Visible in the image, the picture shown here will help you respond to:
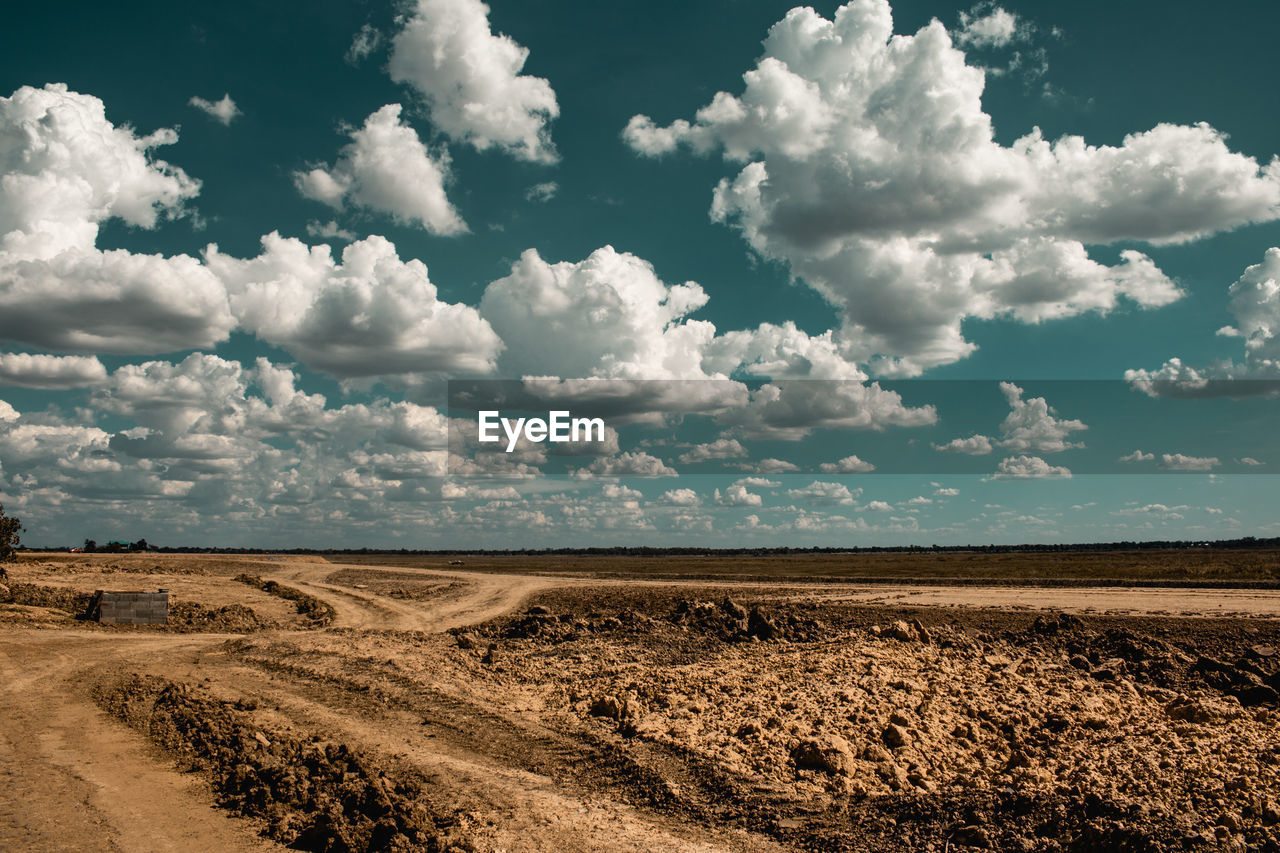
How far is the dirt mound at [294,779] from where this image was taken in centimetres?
801

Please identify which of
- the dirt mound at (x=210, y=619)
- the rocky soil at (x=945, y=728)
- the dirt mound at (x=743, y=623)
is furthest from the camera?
the dirt mound at (x=210, y=619)

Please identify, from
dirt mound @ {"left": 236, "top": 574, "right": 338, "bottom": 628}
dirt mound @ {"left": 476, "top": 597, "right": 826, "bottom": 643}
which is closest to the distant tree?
dirt mound @ {"left": 236, "top": 574, "right": 338, "bottom": 628}

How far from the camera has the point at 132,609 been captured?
2602 cm

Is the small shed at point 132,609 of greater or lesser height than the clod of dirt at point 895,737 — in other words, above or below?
below

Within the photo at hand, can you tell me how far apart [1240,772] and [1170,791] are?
1.51 m

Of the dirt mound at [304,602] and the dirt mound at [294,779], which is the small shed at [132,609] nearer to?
the dirt mound at [304,602]

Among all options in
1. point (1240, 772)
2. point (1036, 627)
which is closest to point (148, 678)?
point (1240, 772)

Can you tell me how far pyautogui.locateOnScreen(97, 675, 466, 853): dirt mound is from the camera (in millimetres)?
8008

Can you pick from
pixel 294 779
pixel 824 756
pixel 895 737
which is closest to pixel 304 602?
pixel 294 779

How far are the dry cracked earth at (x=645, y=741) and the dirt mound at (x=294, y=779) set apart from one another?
41 mm

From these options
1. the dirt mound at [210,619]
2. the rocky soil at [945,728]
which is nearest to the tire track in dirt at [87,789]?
the rocky soil at [945,728]

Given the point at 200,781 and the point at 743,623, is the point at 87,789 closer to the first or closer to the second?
the point at 200,781

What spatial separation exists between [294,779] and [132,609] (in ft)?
69.7

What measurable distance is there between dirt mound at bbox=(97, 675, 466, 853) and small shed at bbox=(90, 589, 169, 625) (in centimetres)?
1429
